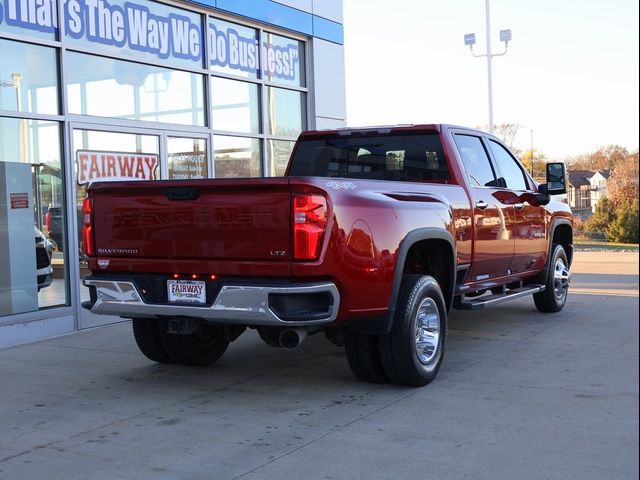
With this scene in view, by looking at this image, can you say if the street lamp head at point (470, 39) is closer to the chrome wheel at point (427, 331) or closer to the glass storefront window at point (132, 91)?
the glass storefront window at point (132, 91)

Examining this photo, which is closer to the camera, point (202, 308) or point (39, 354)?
point (202, 308)

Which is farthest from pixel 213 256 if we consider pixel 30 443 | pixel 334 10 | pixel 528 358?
pixel 334 10

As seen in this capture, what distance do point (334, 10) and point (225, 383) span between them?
895 cm

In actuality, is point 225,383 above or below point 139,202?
below

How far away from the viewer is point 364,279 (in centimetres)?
521

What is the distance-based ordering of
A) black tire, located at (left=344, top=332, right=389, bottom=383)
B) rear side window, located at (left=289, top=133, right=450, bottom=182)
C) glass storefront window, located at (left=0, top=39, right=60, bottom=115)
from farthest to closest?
1. glass storefront window, located at (left=0, top=39, right=60, bottom=115)
2. rear side window, located at (left=289, top=133, right=450, bottom=182)
3. black tire, located at (left=344, top=332, right=389, bottom=383)

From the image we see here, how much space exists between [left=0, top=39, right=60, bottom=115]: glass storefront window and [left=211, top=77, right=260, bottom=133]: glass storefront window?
278 cm

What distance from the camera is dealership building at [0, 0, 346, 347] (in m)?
8.27

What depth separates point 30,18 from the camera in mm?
8273

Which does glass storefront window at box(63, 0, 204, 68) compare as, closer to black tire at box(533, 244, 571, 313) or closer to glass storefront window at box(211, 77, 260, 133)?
glass storefront window at box(211, 77, 260, 133)

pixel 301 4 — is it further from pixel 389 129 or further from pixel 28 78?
pixel 389 129

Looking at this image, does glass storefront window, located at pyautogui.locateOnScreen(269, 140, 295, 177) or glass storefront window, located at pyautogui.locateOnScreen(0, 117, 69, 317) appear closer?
glass storefront window, located at pyautogui.locateOnScreen(0, 117, 69, 317)

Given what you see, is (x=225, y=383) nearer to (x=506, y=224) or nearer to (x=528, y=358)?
(x=528, y=358)

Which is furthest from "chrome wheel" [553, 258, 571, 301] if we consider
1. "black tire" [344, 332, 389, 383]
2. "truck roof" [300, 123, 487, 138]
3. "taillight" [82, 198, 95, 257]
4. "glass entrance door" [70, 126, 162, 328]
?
"taillight" [82, 198, 95, 257]
